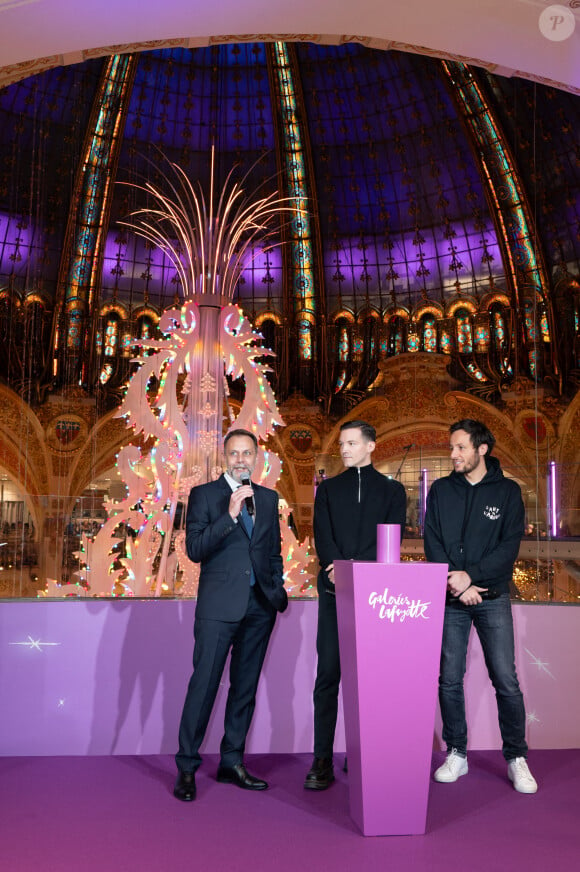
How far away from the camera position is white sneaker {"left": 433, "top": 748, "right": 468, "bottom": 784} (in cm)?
288

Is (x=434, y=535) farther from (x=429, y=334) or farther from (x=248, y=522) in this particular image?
(x=429, y=334)

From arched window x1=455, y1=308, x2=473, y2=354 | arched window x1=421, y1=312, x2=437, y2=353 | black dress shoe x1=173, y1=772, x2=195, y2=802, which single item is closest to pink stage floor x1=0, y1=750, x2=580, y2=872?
black dress shoe x1=173, y1=772, x2=195, y2=802

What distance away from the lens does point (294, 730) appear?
3287 millimetres

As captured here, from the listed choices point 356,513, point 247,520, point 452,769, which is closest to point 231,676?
point 247,520

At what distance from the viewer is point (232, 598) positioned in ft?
9.25

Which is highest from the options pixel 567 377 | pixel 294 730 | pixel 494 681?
pixel 567 377

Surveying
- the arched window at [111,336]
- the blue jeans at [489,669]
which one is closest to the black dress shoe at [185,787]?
the blue jeans at [489,669]

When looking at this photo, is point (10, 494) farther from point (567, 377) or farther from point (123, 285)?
point (567, 377)

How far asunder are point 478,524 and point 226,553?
0.87 metres

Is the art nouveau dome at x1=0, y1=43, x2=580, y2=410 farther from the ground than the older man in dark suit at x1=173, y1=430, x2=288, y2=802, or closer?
farther from the ground

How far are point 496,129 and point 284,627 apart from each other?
979 centimetres

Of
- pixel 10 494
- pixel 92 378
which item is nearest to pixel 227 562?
pixel 10 494

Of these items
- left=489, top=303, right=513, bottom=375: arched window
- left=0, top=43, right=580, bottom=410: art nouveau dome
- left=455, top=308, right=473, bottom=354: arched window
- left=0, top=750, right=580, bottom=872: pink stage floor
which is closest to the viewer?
left=0, top=750, right=580, bottom=872: pink stage floor

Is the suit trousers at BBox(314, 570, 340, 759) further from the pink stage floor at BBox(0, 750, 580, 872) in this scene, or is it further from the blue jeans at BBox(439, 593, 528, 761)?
the blue jeans at BBox(439, 593, 528, 761)
